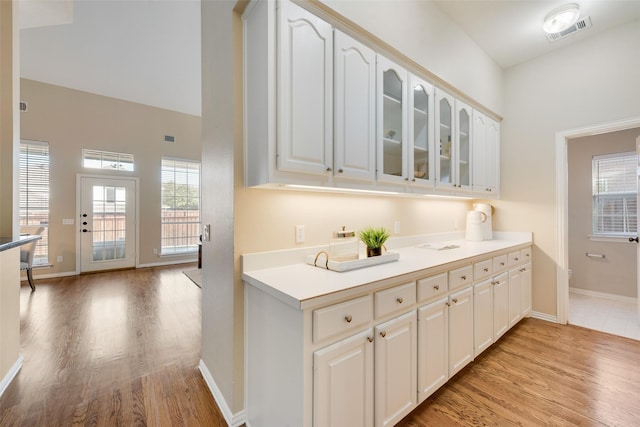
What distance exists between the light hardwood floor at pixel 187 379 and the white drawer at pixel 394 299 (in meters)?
0.73

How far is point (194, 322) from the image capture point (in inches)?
118

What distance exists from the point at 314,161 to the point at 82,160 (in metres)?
5.95

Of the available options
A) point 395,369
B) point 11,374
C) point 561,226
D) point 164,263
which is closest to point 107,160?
point 164,263

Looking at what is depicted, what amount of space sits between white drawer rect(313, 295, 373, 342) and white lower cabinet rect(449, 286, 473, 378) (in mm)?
839

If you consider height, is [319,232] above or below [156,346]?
above

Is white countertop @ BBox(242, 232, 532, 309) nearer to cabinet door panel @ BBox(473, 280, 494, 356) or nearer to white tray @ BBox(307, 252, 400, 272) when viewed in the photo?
white tray @ BBox(307, 252, 400, 272)

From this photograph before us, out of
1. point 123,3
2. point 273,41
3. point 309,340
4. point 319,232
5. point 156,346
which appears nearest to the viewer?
point 309,340

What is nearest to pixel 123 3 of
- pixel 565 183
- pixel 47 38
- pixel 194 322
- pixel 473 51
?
pixel 47 38

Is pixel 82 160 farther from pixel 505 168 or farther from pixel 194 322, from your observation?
pixel 505 168

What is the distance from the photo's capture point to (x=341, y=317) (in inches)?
47.7

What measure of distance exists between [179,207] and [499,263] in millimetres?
6417

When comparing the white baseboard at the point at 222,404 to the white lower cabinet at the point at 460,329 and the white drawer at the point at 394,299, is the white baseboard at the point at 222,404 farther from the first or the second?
the white lower cabinet at the point at 460,329

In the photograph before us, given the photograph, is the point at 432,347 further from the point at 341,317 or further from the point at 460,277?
the point at 341,317

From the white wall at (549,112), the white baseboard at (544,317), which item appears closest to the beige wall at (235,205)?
the white wall at (549,112)
